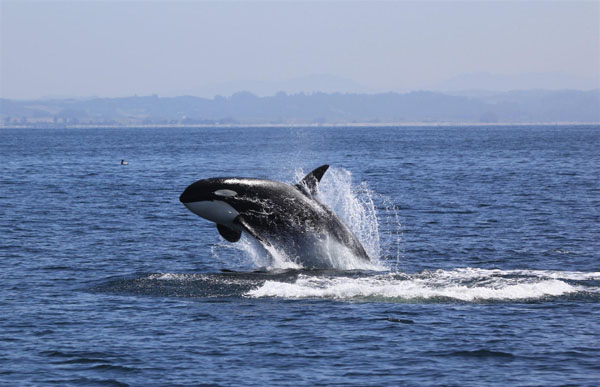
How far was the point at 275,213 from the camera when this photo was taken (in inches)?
1029

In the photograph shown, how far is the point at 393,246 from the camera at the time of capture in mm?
34781

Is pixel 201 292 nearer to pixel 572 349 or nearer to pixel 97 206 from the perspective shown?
pixel 572 349

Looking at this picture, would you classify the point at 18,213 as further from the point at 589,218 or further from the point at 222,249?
the point at 589,218

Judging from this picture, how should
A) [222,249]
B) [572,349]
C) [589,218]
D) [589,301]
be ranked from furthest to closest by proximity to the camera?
[589,218] < [222,249] < [589,301] < [572,349]

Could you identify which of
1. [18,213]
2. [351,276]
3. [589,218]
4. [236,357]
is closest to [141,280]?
[351,276]

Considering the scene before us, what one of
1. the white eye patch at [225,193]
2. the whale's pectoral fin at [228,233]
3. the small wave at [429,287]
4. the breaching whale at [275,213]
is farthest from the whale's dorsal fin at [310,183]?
the small wave at [429,287]

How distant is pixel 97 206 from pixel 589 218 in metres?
27.0

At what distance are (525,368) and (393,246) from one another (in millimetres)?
17673

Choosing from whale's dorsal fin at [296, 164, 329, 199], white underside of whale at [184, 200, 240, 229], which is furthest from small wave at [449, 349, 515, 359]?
white underside of whale at [184, 200, 240, 229]

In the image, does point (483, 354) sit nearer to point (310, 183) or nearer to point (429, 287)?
point (429, 287)

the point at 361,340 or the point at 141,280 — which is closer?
the point at 361,340

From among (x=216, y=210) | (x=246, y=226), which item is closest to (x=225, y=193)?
(x=216, y=210)

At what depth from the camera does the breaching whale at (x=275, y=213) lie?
2566 centimetres

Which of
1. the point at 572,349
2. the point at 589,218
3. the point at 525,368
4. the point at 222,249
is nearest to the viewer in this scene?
the point at 525,368
